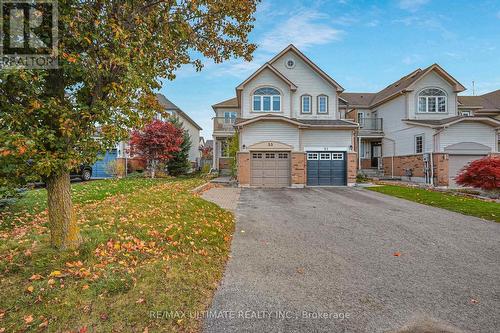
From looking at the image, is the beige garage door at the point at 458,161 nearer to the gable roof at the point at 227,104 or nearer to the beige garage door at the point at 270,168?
the beige garage door at the point at 270,168

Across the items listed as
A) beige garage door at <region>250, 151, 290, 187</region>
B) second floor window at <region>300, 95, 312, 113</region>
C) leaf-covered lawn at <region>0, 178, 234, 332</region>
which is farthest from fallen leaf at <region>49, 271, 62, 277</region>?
second floor window at <region>300, 95, 312, 113</region>

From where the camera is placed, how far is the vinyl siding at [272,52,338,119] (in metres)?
21.0

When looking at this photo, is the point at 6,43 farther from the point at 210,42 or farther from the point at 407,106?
the point at 407,106

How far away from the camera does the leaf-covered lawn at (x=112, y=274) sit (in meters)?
2.94

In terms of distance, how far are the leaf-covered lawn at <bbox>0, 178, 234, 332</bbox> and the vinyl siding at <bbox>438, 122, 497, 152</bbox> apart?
62.4 feet

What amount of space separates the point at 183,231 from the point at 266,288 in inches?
111

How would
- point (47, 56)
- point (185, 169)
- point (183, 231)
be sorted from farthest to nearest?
point (185, 169) < point (183, 231) < point (47, 56)

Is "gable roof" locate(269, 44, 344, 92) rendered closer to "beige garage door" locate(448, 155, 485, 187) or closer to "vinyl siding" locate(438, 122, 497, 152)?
"vinyl siding" locate(438, 122, 497, 152)

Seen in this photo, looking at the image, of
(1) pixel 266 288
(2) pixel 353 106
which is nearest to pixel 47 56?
(1) pixel 266 288

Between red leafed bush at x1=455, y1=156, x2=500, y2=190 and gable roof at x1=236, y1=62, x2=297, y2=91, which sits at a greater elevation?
gable roof at x1=236, y1=62, x2=297, y2=91

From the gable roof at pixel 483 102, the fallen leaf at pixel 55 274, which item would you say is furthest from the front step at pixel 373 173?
the fallen leaf at pixel 55 274

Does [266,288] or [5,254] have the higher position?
[5,254]

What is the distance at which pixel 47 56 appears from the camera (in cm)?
369

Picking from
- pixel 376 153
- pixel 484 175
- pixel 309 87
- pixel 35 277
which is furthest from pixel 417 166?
pixel 35 277
